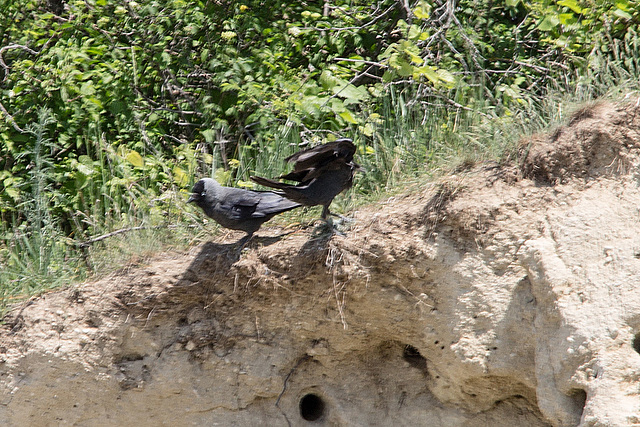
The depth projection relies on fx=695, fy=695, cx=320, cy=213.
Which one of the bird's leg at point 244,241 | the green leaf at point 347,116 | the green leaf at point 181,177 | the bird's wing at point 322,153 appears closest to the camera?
the bird's wing at point 322,153

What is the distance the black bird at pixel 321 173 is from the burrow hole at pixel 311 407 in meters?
1.38

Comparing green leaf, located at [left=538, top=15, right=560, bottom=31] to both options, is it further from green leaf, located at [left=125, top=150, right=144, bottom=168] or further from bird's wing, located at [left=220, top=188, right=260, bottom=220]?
green leaf, located at [left=125, top=150, right=144, bottom=168]

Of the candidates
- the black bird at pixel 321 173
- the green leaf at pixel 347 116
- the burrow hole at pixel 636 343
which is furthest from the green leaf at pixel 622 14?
the burrow hole at pixel 636 343

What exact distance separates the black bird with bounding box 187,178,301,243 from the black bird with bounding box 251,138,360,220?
16cm

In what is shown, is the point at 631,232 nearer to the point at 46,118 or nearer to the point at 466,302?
the point at 466,302

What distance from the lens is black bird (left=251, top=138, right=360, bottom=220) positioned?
3.79m

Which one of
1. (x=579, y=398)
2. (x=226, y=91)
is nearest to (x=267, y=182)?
(x=579, y=398)

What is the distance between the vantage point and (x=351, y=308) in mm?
4137

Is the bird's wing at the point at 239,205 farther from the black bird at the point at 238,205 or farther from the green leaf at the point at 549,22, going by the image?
the green leaf at the point at 549,22

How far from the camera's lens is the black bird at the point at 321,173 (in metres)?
3.79

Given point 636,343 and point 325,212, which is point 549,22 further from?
point 636,343

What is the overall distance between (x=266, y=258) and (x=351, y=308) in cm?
59

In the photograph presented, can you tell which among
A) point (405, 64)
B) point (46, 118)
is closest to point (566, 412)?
point (405, 64)

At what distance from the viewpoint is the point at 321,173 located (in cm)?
391
